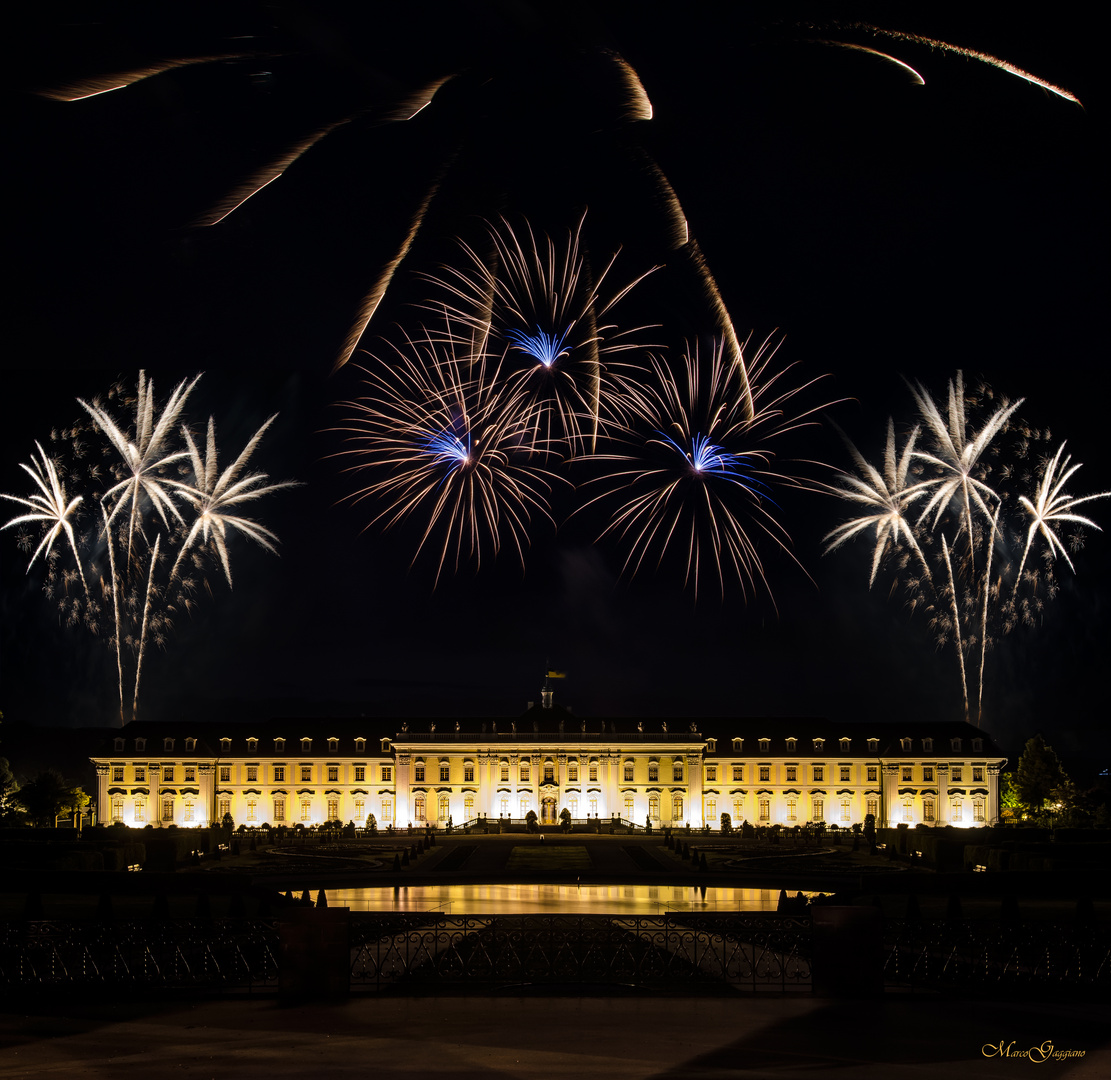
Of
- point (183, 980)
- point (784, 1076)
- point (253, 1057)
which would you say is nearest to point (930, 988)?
point (784, 1076)

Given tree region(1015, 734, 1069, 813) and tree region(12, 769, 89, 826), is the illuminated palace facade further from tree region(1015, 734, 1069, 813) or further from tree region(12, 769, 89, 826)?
tree region(12, 769, 89, 826)

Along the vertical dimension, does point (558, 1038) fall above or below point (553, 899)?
above

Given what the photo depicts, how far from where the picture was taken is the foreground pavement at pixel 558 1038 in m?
12.0

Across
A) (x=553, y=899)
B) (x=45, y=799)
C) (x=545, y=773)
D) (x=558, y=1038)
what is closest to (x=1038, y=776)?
(x=545, y=773)

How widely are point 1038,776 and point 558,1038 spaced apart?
255 ft

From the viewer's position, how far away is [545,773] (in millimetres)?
97250

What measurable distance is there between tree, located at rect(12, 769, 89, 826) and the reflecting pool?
145 feet

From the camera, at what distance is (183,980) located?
1748 centimetres

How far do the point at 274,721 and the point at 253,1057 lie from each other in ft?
290

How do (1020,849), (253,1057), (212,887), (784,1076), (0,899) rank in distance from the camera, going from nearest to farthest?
1. (784,1076)
2. (253,1057)
3. (212,887)
4. (0,899)
5. (1020,849)

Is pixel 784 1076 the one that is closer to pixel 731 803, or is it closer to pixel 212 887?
pixel 212 887

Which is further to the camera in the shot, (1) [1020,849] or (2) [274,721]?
(2) [274,721]

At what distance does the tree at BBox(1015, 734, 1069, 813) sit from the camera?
271 feet

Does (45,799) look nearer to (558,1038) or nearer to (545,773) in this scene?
(545,773)
